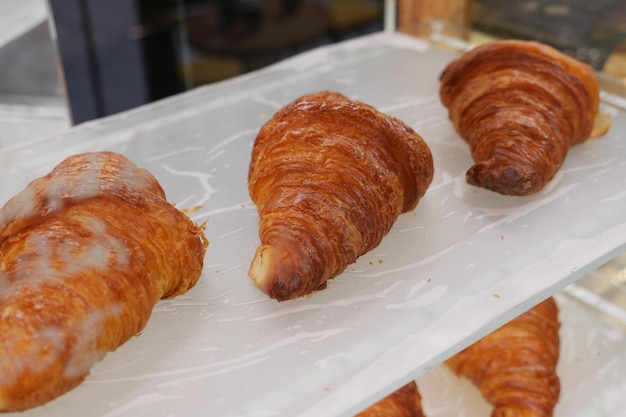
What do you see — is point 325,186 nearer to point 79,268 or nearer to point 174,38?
point 79,268

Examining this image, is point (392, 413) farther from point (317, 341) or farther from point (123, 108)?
Answer: point (123, 108)

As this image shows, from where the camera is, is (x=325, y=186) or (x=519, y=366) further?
(x=519, y=366)

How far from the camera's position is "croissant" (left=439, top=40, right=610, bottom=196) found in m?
0.83

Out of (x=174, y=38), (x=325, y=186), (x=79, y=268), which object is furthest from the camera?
(x=174, y=38)

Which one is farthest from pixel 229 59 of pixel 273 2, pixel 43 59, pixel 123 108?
pixel 43 59

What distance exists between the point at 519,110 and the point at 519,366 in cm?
30

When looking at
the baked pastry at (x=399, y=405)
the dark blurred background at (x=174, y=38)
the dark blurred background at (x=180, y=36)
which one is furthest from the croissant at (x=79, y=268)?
the dark blurred background at (x=174, y=38)

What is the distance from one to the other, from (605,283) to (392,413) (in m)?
0.37

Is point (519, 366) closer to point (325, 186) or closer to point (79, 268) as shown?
point (325, 186)

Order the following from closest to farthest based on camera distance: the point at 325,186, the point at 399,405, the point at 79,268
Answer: the point at 79,268
the point at 325,186
the point at 399,405

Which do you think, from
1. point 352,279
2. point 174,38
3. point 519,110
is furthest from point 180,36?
point 352,279

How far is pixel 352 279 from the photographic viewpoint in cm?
73

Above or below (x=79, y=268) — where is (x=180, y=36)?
below

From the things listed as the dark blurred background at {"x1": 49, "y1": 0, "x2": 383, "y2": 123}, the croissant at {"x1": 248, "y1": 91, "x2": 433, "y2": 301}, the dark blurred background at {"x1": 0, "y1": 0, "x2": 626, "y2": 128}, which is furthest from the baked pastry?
the dark blurred background at {"x1": 49, "y1": 0, "x2": 383, "y2": 123}
